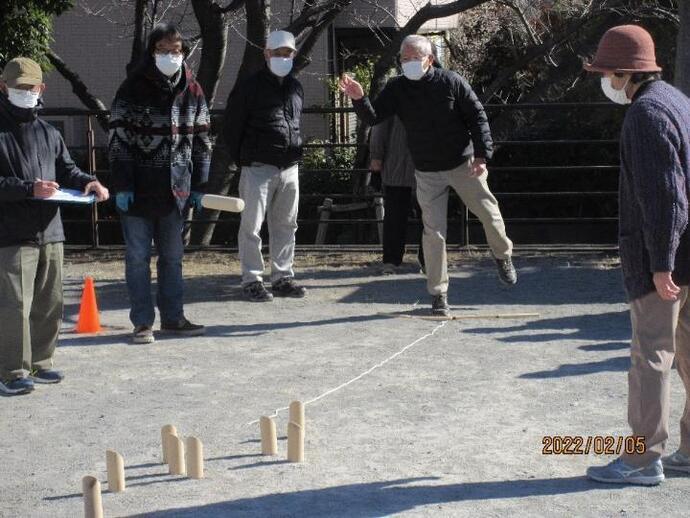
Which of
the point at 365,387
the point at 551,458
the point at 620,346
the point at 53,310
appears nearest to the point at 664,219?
the point at 551,458

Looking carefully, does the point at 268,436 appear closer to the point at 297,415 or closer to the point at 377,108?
the point at 297,415

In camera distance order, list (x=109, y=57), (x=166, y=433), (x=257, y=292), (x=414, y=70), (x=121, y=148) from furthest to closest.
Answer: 1. (x=109, y=57)
2. (x=257, y=292)
3. (x=414, y=70)
4. (x=121, y=148)
5. (x=166, y=433)

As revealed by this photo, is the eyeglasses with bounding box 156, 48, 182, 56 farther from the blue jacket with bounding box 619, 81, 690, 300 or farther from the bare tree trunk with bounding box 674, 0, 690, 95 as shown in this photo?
the bare tree trunk with bounding box 674, 0, 690, 95

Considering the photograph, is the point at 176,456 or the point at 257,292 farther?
the point at 257,292

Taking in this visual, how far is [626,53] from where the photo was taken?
213 inches

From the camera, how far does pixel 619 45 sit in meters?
5.41

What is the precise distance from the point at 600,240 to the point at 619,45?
13.5m

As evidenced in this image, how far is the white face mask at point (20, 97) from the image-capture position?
23.6 ft

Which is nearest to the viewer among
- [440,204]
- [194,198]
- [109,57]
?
[194,198]

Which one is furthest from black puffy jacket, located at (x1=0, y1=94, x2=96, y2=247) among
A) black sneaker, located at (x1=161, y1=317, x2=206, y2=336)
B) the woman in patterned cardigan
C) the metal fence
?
the metal fence

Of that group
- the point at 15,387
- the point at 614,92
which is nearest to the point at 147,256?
the point at 15,387

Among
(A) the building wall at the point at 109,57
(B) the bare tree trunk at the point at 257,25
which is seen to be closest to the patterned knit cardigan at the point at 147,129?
(B) the bare tree trunk at the point at 257,25

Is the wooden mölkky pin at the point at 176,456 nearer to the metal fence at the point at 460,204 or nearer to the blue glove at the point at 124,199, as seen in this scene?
the blue glove at the point at 124,199

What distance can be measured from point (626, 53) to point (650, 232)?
0.81m
